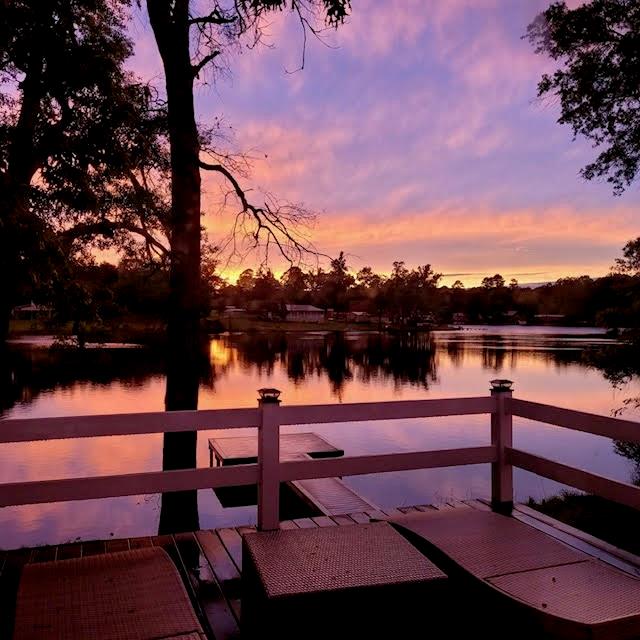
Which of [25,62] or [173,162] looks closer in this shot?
[25,62]

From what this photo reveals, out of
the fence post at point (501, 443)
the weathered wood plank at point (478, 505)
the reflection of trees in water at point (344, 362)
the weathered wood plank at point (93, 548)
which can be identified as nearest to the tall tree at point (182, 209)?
the weathered wood plank at point (93, 548)

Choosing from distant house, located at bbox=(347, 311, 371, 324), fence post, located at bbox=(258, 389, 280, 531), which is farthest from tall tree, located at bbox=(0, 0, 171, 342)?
distant house, located at bbox=(347, 311, 371, 324)

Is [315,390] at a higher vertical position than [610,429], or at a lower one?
lower

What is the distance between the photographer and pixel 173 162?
838cm

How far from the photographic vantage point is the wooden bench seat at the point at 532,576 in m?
2.74

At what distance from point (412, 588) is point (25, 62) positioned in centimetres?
775

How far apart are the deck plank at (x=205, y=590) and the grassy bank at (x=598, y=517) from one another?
235 inches

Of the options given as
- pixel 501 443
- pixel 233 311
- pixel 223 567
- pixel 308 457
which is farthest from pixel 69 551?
pixel 233 311

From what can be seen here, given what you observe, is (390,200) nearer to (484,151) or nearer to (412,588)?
(484,151)

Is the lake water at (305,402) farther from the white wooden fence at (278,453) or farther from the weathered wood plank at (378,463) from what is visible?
the weathered wood plank at (378,463)

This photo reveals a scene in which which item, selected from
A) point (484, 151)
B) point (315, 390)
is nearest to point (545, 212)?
point (484, 151)

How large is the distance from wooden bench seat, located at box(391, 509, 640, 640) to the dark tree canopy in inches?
385

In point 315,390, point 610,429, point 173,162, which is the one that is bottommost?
point 315,390

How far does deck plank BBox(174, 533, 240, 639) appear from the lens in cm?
355
